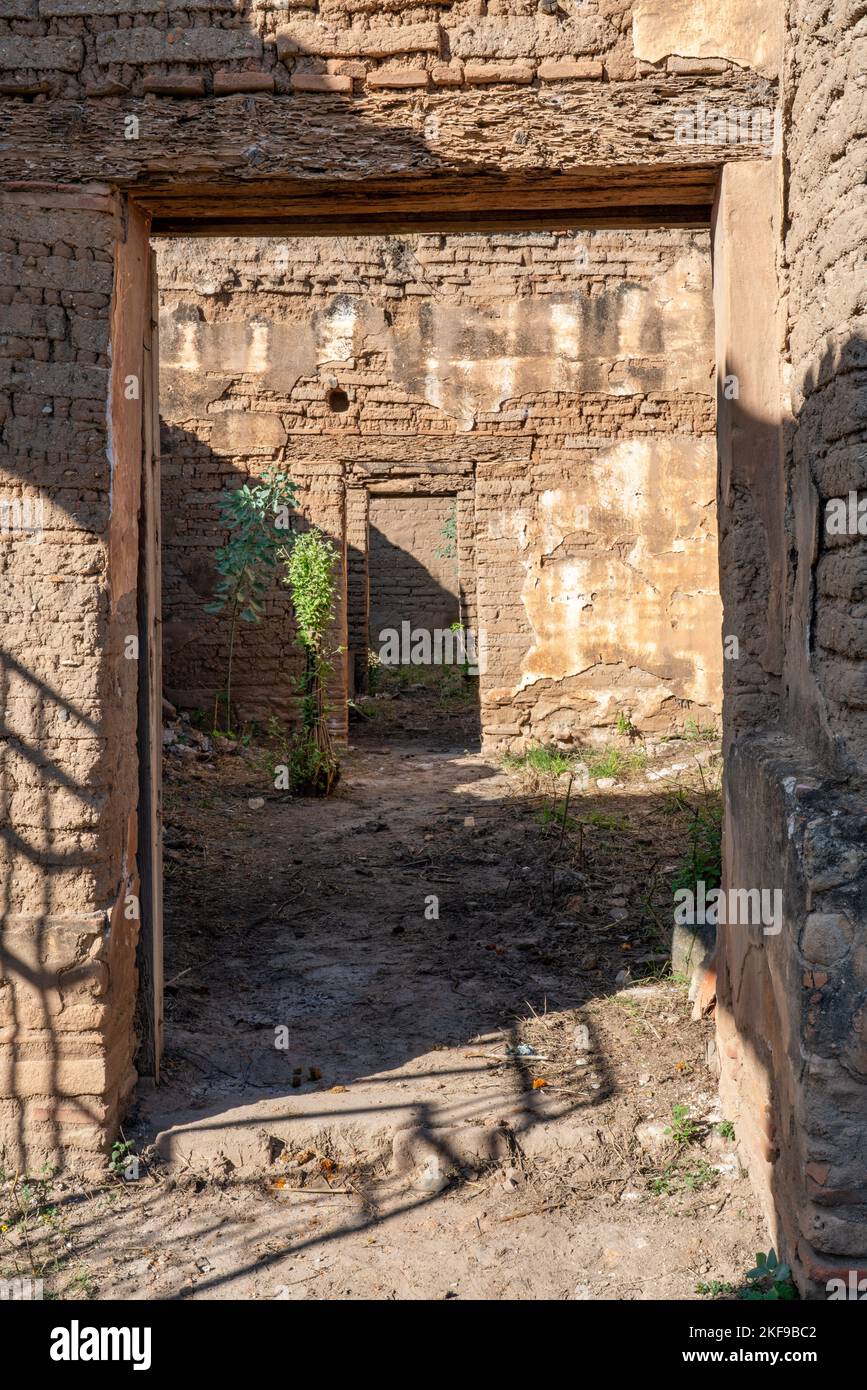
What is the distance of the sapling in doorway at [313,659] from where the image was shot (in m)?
8.69

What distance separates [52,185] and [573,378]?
6691 millimetres

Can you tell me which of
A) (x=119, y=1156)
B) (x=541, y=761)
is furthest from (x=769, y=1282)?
(x=541, y=761)

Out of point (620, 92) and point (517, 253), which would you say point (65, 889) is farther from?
point (517, 253)

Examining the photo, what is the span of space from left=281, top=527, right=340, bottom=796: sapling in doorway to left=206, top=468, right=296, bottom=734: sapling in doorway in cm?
25

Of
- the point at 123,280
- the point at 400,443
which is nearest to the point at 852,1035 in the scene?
the point at 123,280

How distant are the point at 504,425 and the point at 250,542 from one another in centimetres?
239

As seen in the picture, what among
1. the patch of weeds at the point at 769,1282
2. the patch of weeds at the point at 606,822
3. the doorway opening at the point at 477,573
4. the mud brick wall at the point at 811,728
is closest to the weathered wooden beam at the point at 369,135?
the mud brick wall at the point at 811,728

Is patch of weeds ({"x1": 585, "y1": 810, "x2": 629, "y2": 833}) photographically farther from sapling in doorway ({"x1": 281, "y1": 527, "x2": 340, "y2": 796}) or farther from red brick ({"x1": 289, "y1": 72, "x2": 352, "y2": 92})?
red brick ({"x1": 289, "y1": 72, "x2": 352, "y2": 92})

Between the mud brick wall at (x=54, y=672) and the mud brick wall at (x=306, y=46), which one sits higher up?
the mud brick wall at (x=306, y=46)

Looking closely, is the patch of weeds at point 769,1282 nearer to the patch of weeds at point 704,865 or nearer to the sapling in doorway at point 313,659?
the patch of weeds at point 704,865

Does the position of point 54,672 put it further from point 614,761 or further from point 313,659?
point 614,761

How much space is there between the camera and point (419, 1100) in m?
3.84

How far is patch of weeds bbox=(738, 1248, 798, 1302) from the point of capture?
272 cm

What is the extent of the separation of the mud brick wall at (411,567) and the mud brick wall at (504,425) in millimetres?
5612
